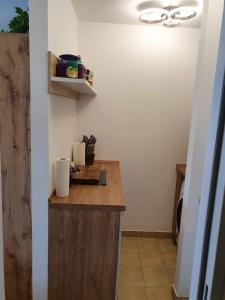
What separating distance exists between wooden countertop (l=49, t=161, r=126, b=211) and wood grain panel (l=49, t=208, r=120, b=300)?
46mm

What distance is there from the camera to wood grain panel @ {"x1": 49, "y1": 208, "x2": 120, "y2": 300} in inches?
64.2

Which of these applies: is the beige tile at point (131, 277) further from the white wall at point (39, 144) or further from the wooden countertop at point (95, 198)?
the wooden countertop at point (95, 198)

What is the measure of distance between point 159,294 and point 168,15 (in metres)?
2.56

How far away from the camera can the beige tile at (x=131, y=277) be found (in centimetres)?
226

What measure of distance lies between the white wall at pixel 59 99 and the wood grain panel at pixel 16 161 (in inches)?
6.2

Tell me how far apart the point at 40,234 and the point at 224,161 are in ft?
4.59

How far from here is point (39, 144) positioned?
61.3 inches

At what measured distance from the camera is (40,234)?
1.67 meters

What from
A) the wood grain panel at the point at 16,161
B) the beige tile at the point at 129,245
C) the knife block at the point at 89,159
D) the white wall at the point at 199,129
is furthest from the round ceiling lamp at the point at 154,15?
the beige tile at the point at 129,245

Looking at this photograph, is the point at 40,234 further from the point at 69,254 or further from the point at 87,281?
the point at 87,281

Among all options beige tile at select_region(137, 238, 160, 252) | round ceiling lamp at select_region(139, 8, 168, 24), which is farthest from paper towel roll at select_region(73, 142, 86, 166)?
round ceiling lamp at select_region(139, 8, 168, 24)

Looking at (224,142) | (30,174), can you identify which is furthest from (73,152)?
(224,142)

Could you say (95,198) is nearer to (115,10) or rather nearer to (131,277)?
(131,277)

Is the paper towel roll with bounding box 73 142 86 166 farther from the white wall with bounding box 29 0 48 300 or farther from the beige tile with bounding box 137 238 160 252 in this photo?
the beige tile with bounding box 137 238 160 252
